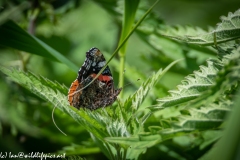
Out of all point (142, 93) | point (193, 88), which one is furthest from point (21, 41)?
point (193, 88)

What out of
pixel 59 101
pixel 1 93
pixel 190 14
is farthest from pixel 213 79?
pixel 190 14

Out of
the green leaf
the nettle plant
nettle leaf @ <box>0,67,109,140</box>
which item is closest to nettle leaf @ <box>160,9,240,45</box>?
the nettle plant

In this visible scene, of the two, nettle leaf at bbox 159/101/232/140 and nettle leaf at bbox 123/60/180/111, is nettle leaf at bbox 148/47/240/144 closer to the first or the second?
nettle leaf at bbox 159/101/232/140

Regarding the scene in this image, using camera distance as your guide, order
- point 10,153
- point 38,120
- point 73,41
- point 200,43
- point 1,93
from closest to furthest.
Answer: point 200,43 → point 10,153 → point 38,120 → point 1,93 → point 73,41

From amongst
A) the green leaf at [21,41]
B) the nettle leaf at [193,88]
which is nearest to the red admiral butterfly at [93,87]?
the green leaf at [21,41]

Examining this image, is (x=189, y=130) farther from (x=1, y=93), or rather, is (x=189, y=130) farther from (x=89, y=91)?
(x=1, y=93)

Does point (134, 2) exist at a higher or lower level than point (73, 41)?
lower

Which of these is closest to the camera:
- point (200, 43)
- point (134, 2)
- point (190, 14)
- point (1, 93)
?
point (200, 43)

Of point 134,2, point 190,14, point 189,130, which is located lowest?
point 189,130
